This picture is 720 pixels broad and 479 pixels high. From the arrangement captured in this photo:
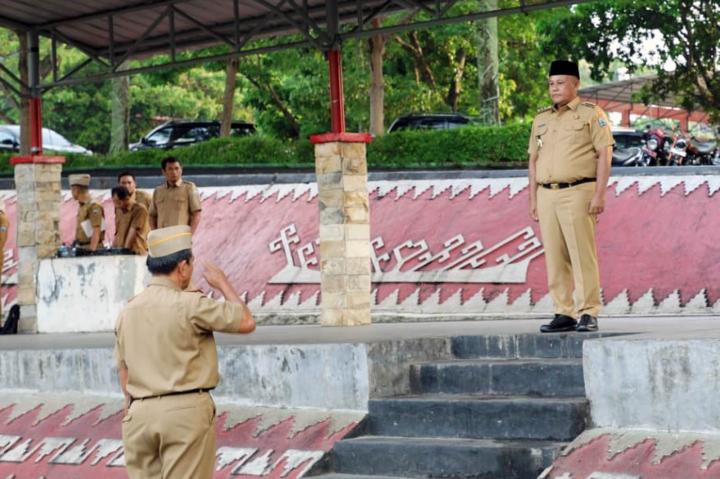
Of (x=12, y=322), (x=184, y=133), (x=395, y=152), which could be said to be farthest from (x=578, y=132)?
(x=184, y=133)

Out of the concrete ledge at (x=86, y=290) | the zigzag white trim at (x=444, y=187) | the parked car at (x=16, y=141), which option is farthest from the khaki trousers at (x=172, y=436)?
the parked car at (x=16, y=141)

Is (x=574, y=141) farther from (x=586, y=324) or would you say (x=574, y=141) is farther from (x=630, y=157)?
(x=630, y=157)

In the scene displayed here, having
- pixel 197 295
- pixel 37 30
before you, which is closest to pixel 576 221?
pixel 197 295

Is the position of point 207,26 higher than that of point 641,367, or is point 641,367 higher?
point 207,26

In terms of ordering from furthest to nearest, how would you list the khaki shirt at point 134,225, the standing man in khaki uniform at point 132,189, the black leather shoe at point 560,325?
the khaki shirt at point 134,225, the standing man in khaki uniform at point 132,189, the black leather shoe at point 560,325

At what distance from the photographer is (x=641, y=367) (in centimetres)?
800

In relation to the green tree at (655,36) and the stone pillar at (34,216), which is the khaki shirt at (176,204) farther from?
the green tree at (655,36)

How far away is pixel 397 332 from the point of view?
11641 mm

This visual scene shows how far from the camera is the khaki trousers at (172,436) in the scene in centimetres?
644

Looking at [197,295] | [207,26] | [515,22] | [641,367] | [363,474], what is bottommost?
[363,474]

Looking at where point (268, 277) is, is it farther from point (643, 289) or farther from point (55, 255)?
point (643, 289)

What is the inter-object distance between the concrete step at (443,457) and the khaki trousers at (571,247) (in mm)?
1610

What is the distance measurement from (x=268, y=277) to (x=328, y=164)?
11.5ft

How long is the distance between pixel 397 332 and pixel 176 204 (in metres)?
3.72
